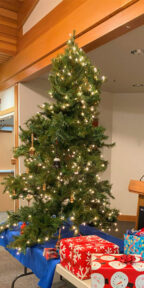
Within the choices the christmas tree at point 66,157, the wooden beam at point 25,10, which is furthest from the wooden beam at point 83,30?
the wooden beam at point 25,10

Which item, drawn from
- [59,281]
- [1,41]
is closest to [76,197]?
[59,281]

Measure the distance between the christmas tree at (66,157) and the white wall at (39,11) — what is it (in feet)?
4.97

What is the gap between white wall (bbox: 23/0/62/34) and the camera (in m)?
3.34

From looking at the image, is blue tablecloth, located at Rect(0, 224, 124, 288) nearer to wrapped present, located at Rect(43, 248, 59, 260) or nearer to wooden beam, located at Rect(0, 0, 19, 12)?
wrapped present, located at Rect(43, 248, 59, 260)

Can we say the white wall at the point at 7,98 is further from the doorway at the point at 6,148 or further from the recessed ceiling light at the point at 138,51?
the recessed ceiling light at the point at 138,51

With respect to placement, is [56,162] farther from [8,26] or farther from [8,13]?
[8,13]

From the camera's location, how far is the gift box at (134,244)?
1.41 meters

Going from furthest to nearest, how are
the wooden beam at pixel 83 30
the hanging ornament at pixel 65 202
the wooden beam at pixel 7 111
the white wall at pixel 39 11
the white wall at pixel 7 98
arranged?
the white wall at pixel 7 98 < the wooden beam at pixel 7 111 < the white wall at pixel 39 11 < the hanging ornament at pixel 65 202 < the wooden beam at pixel 83 30

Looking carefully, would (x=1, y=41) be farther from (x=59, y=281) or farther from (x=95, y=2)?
(x=59, y=281)

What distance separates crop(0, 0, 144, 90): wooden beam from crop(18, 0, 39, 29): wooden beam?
59 centimetres

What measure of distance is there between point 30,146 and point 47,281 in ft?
4.09

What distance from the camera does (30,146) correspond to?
7.94ft

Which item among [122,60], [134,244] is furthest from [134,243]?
[122,60]

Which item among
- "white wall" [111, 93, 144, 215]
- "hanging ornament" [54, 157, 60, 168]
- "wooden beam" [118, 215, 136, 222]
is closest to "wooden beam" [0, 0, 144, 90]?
"hanging ornament" [54, 157, 60, 168]
